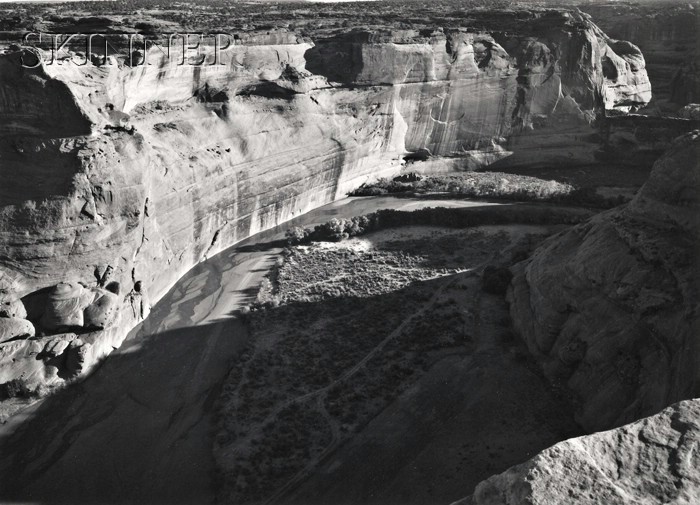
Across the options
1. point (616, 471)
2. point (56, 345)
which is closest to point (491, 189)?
point (56, 345)

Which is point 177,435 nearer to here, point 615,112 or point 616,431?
point 616,431

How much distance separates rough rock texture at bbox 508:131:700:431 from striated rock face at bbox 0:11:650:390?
1468 cm

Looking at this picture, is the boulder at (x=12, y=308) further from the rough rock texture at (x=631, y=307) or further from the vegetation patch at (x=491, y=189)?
the vegetation patch at (x=491, y=189)

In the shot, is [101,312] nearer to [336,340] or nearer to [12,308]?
[12,308]

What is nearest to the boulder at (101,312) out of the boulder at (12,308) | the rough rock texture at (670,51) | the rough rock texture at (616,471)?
the boulder at (12,308)

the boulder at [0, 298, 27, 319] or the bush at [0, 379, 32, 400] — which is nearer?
the bush at [0, 379, 32, 400]

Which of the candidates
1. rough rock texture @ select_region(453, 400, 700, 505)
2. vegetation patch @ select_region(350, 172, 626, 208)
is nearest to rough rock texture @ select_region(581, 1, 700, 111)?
vegetation patch @ select_region(350, 172, 626, 208)

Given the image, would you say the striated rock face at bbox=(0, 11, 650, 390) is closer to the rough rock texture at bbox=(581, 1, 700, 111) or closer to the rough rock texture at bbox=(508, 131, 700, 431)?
the rough rock texture at bbox=(581, 1, 700, 111)

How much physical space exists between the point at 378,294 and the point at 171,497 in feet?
39.3

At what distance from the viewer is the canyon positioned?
56.9 feet

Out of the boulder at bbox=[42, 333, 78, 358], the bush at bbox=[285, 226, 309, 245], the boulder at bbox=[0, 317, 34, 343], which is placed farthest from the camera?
the bush at bbox=[285, 226, 309, 245]

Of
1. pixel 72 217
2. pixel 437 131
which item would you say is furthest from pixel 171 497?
pixel 437 131

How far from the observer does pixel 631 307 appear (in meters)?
18.9

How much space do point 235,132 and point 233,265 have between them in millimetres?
6556
